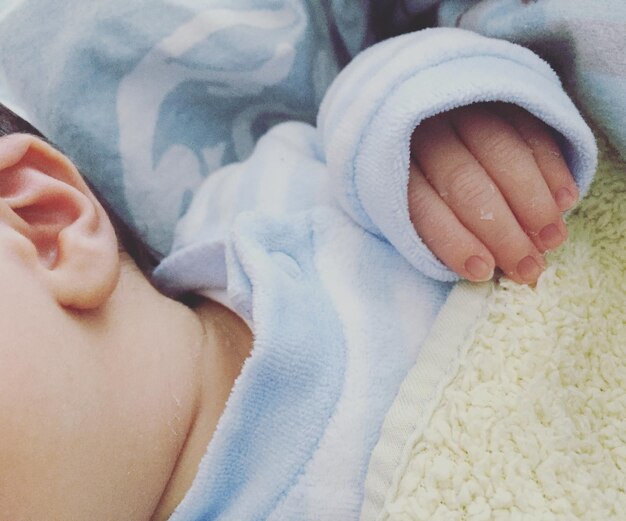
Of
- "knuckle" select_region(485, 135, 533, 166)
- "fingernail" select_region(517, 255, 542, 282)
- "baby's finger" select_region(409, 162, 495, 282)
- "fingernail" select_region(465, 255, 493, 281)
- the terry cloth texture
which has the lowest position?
the terry cloth texture

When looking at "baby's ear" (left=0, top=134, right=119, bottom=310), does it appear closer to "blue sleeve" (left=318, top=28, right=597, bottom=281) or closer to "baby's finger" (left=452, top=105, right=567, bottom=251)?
"blue sleeve" (left=318, top=28, right=597, bottom=281)

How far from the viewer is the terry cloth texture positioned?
1.77ft

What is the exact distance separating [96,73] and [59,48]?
44mm

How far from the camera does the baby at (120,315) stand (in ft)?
1.75

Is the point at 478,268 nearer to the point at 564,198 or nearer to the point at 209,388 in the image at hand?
the point at 564,198

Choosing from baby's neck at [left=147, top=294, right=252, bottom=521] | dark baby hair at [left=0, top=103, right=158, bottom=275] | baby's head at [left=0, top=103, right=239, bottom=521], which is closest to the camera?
baby's head at [left=0, top=103, right=239, bottom=521]

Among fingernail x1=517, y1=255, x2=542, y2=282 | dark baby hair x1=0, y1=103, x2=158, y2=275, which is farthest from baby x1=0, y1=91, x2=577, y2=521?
dark baby hair x1=0, y1=103, x2=158, y2=275

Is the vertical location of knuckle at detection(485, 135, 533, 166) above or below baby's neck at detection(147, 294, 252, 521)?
above

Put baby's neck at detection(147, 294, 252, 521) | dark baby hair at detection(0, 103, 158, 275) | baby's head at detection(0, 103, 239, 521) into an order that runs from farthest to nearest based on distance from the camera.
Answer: dark baby hair at detection(0, 103, 158, 275)
baby's neck at detection(147, 294, 252, 521)
baby's head at detection(0, 103, 239, 521)

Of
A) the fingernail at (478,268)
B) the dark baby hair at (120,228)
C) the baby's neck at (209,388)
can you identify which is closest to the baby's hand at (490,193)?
the fingernail at (478,268)

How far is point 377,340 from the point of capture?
0.63m

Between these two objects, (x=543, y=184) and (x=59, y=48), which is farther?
(x=59, y=48)

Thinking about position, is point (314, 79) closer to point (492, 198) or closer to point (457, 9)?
point (457, 9)

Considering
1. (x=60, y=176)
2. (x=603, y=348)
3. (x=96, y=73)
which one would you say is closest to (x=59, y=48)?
(x=96, y=73)
